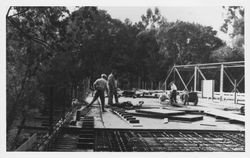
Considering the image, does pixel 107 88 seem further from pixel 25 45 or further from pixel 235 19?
pixel 25 45

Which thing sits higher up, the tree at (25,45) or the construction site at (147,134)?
the tree at (25,45)

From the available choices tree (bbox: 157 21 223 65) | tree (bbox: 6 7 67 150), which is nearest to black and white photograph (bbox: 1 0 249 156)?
tree (bbox: 6 7 67 150)

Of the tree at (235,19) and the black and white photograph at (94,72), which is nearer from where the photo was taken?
the black and white photograph at (94,72)

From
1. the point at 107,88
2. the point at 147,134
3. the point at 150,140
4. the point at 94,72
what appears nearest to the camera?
the point at 150,140

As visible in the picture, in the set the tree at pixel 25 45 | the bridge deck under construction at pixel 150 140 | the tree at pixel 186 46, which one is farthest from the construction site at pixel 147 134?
the tree at pixel 186 46

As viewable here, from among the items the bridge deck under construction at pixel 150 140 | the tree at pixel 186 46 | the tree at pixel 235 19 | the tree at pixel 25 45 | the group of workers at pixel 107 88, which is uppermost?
the tree at pixel 186 46

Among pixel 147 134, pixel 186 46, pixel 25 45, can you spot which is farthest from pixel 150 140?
pixel 186 46

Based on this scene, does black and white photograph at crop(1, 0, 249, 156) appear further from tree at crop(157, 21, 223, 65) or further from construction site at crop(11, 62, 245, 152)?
tree at crop(157, 21, 223, 65)

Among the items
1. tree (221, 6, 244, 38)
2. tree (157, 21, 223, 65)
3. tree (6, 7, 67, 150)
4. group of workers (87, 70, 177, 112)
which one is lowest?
group of workers (87, 70, 177, 112)

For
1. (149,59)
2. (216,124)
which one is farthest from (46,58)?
(149,59)

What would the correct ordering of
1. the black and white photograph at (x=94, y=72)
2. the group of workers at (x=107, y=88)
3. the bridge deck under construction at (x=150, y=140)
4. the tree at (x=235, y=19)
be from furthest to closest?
the group of workers at (x=107, y=88), the tree at (x=235, y=19), the bridge deck under construction at (x=150, y=140), the black and white photograph at (x=94, y=72)

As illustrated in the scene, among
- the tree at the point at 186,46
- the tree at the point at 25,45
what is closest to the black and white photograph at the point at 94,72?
the tree at the point at 25,45

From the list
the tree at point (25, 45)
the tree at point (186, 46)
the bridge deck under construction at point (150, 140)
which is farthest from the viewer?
the tree at point (186, 46)

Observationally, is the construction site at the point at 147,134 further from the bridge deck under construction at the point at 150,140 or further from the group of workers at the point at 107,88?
the group of workers at the point at 107,88
